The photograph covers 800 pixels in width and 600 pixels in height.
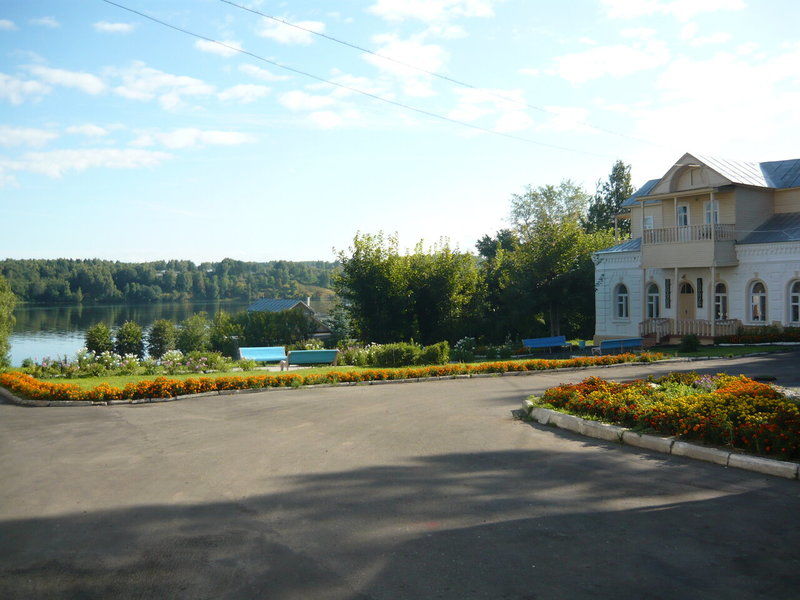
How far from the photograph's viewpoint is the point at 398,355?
995 inches

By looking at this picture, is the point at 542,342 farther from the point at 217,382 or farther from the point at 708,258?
the point at 217,382

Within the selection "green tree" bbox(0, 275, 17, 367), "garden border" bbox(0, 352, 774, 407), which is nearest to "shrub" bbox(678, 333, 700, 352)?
"garden border" bbox(0, 352, 774, 407)

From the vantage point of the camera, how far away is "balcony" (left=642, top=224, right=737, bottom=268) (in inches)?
1226

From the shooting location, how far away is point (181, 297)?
17725cm

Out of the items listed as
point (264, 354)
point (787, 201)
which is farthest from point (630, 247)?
point (264, 354)

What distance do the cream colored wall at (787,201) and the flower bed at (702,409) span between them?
23.6 meters

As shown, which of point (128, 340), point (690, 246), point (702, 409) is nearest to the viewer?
point (702, 409)

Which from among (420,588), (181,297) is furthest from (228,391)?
(181,297)

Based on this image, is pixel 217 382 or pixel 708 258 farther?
pixel 708 258

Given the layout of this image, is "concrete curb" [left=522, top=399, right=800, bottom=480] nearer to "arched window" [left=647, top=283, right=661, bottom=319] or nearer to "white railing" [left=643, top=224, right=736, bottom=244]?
"white railing" [left=643, top=224, right=736, bottom=244]

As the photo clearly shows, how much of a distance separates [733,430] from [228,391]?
1212cm

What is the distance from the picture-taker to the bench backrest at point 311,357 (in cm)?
2531

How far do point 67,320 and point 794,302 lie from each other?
116 m

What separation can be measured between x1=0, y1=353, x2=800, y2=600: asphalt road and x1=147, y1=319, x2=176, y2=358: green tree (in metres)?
61.1
